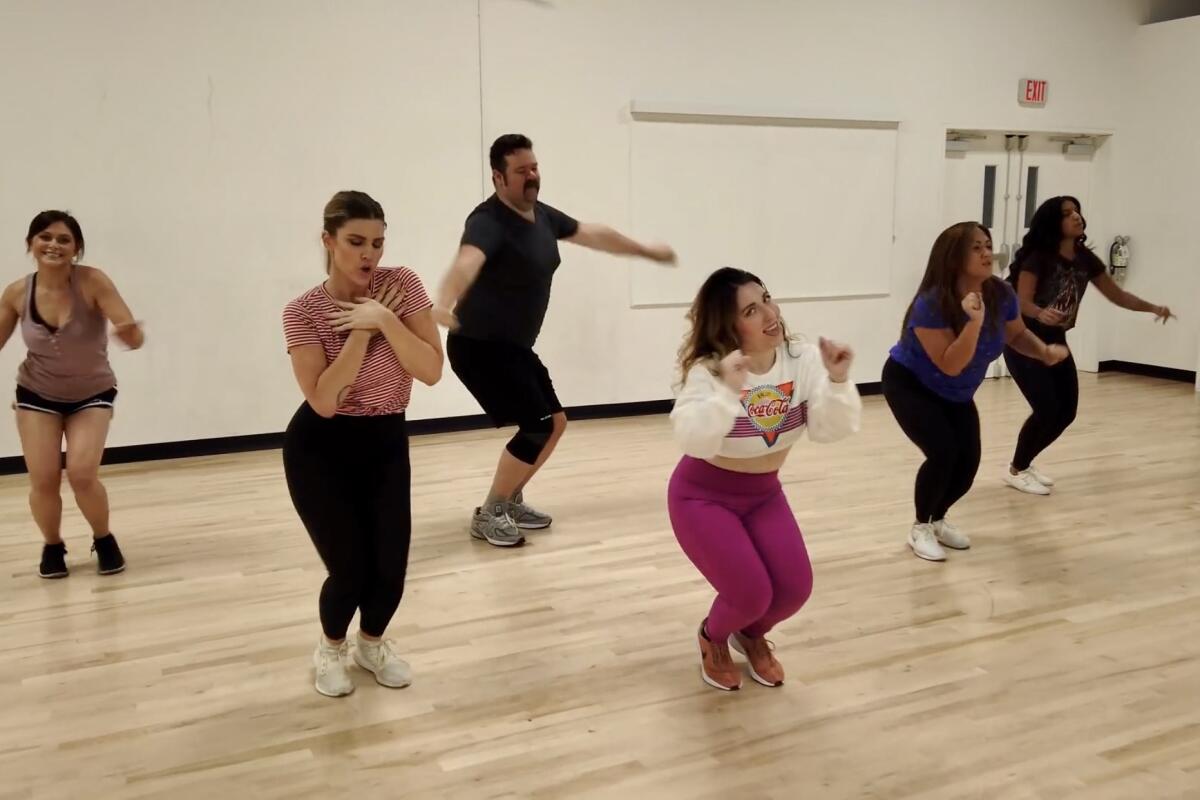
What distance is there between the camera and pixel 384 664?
293 cm

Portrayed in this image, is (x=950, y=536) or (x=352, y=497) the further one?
(x=950, y=536)

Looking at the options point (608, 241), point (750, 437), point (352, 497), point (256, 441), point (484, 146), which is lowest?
point (256, 441)

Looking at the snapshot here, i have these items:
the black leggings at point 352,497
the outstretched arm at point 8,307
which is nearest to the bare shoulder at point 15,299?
the outstretched arm at point 8,307

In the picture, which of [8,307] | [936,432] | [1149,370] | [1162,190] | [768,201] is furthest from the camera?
[1149,370]

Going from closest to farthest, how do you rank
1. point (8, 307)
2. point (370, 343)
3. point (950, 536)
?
point (370, 343) → point (8, 307) → point (950, 536)

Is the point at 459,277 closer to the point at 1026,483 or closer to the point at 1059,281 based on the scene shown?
the point at 1059,281

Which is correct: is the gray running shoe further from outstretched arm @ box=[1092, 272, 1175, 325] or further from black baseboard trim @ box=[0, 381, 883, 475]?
outstretched arm @ box=[1092, 272, 1175, 325]

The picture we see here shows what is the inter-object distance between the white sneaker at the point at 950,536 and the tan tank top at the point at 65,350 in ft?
10.7

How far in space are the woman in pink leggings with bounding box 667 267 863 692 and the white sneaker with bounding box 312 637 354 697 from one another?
1006 millimetres

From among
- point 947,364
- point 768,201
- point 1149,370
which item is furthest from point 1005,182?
point 947,364

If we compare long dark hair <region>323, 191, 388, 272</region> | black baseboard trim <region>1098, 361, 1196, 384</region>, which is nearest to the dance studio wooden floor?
long dark hair <region>323, 191, 388, 272</region>

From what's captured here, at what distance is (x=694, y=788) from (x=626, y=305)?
502 cm

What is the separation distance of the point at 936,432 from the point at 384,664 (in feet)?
7.20

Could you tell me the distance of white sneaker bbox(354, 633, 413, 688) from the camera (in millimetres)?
2896
